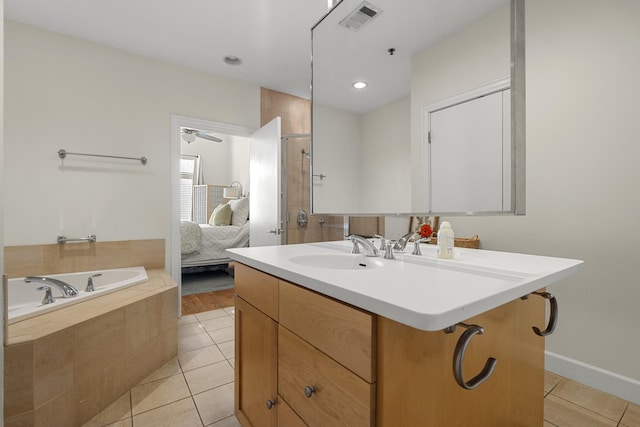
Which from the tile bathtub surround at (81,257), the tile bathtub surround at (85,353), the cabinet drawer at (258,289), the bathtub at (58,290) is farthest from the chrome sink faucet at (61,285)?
the cabinet drawer at (258,289)

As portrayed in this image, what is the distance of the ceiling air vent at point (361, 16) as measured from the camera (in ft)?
5.00

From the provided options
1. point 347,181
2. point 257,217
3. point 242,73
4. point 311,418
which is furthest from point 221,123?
point 311,418

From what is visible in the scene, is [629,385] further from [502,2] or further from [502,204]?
[502,2]

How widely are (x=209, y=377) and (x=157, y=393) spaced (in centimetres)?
28

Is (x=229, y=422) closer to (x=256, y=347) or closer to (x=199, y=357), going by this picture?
(x=256, y=347)

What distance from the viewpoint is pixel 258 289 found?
1117 mm

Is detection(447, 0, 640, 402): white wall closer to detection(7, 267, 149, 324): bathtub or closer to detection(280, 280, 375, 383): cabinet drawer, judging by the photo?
detection(280, 280, 375, 383): cabinet drawer

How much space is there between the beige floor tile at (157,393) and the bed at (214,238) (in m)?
2.24

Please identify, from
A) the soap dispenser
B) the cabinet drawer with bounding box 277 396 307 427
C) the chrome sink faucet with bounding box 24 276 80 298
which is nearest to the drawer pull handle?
the cabinet drawer with bounding box 277 396 307 427

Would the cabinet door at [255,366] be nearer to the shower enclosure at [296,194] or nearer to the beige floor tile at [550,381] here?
the beige floor tile at [550,381]

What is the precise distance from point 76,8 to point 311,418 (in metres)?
2.85

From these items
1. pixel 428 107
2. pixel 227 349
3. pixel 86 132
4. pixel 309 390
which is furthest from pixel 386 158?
pixel 86 132

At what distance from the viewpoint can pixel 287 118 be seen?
3426 mm

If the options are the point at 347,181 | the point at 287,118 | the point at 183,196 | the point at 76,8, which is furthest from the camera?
the point at 183,196
